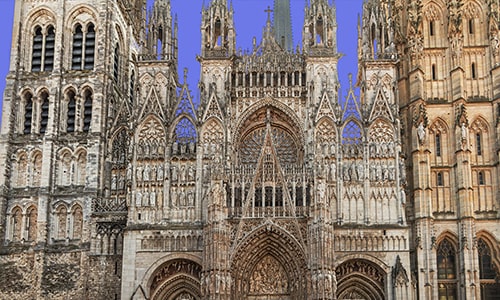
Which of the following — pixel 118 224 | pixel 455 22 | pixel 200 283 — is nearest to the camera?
pixel 200 283

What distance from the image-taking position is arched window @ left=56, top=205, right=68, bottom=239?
3931 centimetres

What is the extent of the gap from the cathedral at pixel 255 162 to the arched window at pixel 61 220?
12cm

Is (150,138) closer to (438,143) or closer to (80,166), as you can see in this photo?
(80,166)

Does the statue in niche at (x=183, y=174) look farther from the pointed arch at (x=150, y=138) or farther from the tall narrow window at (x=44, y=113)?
the tall narrow window at (x=44, y=113)

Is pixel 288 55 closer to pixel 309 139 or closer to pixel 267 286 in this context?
pixel 309 139

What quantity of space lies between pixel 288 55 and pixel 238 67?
2.96 meters

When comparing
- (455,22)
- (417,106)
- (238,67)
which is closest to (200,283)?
(238,67)

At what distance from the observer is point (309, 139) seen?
38625 millimetres

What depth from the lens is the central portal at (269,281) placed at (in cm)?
3703

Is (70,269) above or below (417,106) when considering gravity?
below

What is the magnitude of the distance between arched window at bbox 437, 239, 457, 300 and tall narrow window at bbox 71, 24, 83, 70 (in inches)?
930

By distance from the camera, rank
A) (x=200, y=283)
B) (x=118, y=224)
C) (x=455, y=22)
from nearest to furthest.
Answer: (x=200, y=283) → (x=118, y=224) → (x=455, y=22)

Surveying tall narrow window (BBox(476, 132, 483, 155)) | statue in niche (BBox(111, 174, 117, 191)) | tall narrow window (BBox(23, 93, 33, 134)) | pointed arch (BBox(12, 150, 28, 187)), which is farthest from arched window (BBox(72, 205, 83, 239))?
tall narrow window (BBox(476, 132, 483, 155))

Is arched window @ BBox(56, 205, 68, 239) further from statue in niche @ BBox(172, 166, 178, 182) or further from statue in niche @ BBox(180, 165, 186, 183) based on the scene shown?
statue in niche @ BBox(180, 165, 186, 183)
